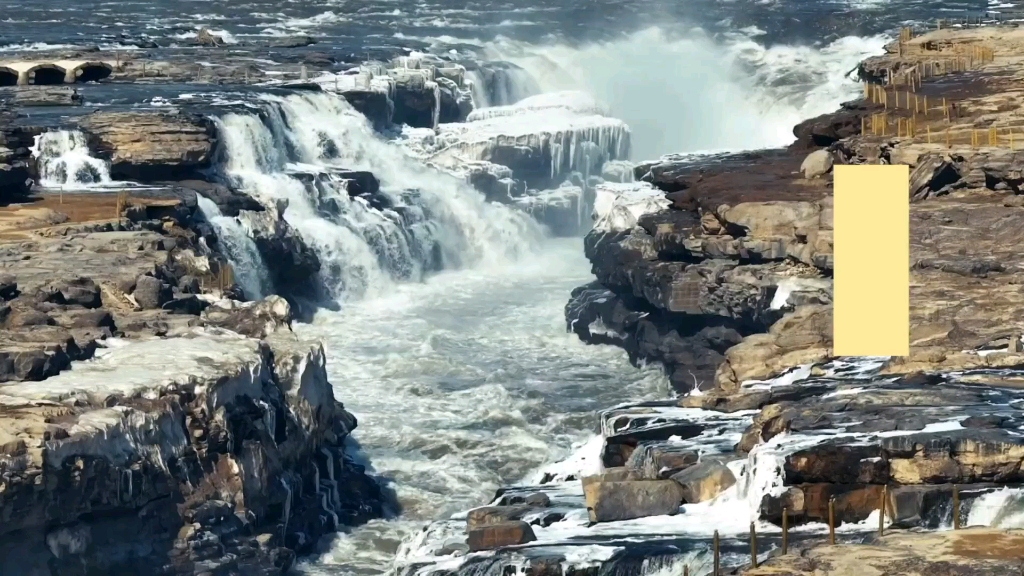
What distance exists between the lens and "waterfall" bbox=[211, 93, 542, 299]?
88562 millimetres

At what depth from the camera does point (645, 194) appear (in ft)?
281

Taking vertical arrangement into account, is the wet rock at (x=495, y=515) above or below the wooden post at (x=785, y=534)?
below

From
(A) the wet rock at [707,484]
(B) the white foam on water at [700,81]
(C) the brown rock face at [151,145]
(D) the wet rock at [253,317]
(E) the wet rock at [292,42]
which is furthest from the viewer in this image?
(E) the wet rock at [292,42]

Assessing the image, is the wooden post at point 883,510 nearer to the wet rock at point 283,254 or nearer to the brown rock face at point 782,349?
the brown rock face at point 782,349

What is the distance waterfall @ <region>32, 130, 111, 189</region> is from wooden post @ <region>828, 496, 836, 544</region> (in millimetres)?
44148

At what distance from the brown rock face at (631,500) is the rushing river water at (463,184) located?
10.4 m

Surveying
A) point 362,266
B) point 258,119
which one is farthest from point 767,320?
point 258,119

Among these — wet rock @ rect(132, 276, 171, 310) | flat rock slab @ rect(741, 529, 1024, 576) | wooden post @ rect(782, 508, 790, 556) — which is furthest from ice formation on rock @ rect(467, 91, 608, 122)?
flat rock slab @ rect(741, 529, 1024, 576)

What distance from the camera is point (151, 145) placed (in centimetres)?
8619

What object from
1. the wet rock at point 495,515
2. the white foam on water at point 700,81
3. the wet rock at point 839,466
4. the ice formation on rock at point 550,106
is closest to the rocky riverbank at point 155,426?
the wet rock at point 495,515

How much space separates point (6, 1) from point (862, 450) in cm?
11205

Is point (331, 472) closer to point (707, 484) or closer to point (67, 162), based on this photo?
point (707, 484)

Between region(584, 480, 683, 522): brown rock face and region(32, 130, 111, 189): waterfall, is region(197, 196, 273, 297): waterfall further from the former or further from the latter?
region(584, 480, 683, 522): brown rock face

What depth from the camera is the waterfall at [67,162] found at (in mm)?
84438
